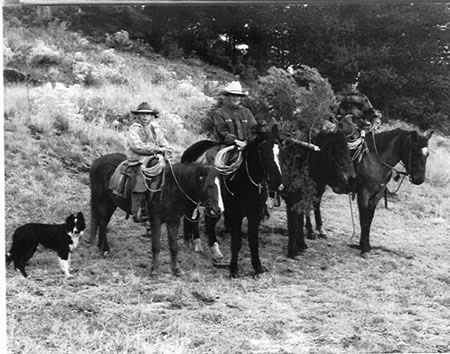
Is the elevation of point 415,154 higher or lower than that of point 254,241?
higher

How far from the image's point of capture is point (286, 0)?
13.1ft

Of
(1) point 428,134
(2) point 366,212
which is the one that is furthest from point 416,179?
(2) point 366,212

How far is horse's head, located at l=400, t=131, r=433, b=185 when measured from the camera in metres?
4.09

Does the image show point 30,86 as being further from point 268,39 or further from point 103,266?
point 268,39

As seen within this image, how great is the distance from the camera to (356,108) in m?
4.07

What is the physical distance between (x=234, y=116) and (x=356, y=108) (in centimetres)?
88

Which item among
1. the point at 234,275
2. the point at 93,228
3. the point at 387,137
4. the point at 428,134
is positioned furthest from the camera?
the point at 387,137

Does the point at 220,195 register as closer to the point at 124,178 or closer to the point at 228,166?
the point at 228,166

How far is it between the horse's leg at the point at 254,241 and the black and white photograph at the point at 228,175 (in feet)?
0.03

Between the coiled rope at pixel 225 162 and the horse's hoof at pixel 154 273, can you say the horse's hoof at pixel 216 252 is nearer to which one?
the horse's hoof at pixel 154 273

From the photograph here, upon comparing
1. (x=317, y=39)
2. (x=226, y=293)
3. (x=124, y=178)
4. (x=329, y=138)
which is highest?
(x=317, y=39)

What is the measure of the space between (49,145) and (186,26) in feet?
4.14

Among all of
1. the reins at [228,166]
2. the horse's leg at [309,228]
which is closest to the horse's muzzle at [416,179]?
the horse's leg at [309,228]

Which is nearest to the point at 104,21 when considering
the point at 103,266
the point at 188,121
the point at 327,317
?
the point at 188,121
